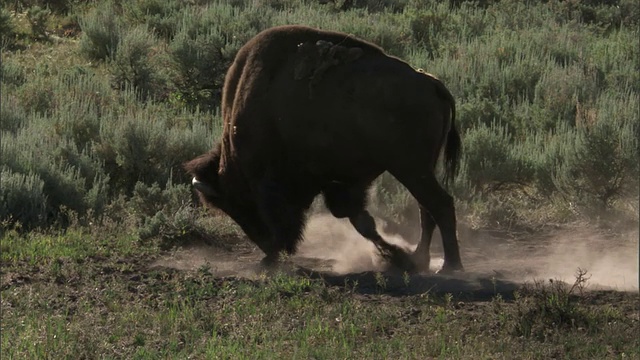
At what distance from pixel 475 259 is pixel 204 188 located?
7.45 feet

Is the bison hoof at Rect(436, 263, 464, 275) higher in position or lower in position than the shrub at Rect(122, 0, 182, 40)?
higher

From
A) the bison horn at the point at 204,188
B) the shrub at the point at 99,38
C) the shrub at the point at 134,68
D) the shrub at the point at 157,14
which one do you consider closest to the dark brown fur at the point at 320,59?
the bison horn at the point at 204,188

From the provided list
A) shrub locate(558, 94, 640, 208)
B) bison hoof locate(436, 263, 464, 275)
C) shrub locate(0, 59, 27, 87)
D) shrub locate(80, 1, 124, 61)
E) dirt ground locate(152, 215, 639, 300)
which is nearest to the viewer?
dirt ground locate(152, 215, 639, 300)

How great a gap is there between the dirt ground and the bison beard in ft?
1.12

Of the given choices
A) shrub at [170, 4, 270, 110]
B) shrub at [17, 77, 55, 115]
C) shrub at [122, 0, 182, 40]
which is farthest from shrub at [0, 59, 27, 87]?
shrub at [122, 0, 182, 40]

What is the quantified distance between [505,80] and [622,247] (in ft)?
18.2

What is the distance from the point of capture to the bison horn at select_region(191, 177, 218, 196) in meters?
9.40

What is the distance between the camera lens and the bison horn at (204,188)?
9.40 meters

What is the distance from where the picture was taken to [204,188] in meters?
9.39

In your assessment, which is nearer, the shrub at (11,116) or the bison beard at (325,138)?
the bison beard at (325,138)

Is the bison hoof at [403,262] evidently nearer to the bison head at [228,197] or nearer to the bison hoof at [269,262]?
the bison hoof at [269,262]

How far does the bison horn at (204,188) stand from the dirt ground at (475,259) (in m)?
0.54

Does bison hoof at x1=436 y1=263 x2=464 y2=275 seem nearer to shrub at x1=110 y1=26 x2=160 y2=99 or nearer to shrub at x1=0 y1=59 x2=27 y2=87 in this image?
shrub at x1=110 y1=26 x2=160 y2=99

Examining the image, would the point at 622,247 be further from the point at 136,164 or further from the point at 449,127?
the point at 136,164
